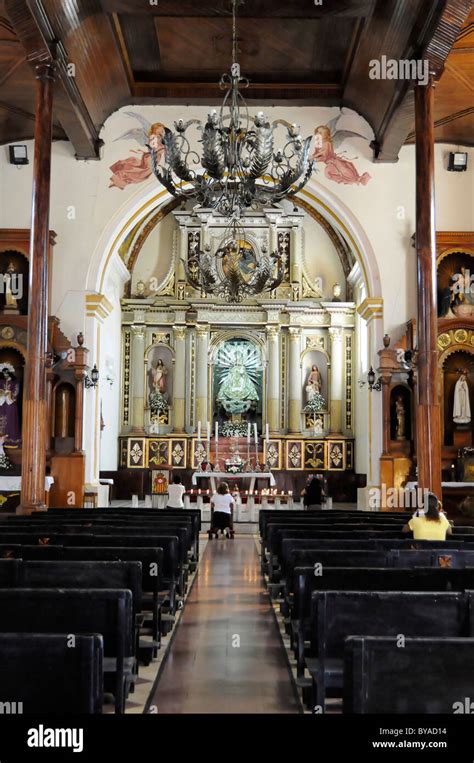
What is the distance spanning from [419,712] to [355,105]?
1497cm

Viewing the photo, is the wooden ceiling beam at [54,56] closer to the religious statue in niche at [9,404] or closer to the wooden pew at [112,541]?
the religious statue in niche at [9,404]

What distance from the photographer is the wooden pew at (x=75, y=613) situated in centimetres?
365

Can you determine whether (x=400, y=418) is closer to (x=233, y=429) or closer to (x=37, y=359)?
(x=233, y=429)

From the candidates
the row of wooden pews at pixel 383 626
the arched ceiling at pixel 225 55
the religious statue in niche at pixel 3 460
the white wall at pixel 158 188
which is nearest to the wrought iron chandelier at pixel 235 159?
the arched ceiling at pixel 225 55

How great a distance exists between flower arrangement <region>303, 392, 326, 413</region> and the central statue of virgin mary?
59.1 inches

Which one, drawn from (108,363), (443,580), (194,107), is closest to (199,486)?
(108,363)

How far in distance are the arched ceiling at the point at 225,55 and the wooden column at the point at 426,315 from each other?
1036 millimetres

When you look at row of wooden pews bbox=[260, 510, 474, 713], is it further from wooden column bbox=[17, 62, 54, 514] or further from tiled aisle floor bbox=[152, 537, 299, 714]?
wooden column bbox=[17, 62, 54, 514]

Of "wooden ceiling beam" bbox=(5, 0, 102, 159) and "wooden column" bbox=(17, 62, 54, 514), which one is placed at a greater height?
"wooden ceiling beam" bbox=(5, 0, 102, 159)

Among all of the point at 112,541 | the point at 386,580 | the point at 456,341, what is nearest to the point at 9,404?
the point at 456,341

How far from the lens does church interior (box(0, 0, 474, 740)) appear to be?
392cm

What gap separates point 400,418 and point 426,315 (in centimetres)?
483

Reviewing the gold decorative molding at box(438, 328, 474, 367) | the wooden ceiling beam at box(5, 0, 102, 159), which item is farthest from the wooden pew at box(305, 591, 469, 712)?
the gold decorative molding at box(438, 328, 474, 367)

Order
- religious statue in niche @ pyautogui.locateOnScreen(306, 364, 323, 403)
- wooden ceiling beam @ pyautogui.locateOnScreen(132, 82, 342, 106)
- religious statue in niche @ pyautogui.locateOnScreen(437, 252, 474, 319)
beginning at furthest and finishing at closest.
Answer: religious statue in niche @ pyautogui.locateOnScreen(306, 364, 323, 403) < wooden ceiling beam @ pyautogui.locateOnScreen(132, 82, 342, 106) < religious statue in niche @ pyautogui.locateOnScreen(437, 252, 474, 319)
